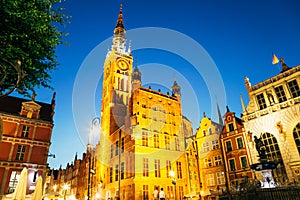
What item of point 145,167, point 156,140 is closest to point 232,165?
point 156,140

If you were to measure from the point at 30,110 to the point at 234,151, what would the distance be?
29.8 metres

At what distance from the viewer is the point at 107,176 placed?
113ft

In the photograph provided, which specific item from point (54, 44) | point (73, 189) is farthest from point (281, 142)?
point (73, 189)

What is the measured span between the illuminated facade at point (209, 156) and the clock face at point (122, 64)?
1095 inches

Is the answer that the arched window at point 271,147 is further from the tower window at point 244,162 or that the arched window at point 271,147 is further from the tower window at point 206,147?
the tower window at point 206,147

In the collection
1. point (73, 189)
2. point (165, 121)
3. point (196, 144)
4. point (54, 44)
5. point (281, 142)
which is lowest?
point (73, 189)

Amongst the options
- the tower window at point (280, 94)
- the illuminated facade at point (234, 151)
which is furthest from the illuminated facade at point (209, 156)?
the tower window at point (280, 94)

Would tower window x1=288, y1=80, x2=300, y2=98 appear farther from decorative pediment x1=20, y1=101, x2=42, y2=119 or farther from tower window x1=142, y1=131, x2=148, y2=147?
decorative pediment x1=20, y1=101, x2=42, y2=119

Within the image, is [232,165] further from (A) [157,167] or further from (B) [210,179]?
(A) [157,167]

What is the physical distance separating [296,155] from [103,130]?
34976mm

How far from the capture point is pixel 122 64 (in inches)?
2062

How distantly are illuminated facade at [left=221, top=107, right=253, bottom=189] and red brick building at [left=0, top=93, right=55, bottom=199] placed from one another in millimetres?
25112

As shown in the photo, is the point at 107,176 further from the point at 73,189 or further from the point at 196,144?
the point at 73,189

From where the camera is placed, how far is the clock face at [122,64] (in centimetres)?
5177
